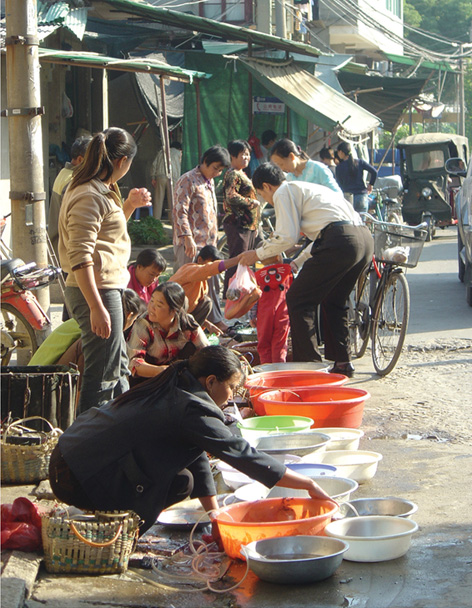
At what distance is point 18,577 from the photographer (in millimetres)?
3418

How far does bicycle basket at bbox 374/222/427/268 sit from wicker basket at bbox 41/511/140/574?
420 centimetres

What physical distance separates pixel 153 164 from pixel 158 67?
20.9ft

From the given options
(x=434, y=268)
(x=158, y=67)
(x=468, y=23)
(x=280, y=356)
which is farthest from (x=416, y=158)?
(x=468, y=23)

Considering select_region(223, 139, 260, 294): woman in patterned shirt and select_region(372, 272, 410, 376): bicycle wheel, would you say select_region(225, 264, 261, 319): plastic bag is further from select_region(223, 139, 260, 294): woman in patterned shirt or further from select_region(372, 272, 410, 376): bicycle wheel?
select_region(223, 139, 260, 294): woman in patterned shirt

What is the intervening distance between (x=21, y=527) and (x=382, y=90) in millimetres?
21513

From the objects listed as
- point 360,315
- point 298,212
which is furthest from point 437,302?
point 298,212

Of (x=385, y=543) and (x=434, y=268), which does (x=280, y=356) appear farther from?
(x=434, y=268)

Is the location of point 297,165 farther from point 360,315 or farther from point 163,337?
point 163,337

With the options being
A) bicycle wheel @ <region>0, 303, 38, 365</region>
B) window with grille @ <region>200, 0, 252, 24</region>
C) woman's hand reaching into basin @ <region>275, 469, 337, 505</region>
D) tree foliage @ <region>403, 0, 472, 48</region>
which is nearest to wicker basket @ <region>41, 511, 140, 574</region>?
woman's hand reaching into basin @ <region>275, 469, 337, 505</region>

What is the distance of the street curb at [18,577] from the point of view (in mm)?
3177

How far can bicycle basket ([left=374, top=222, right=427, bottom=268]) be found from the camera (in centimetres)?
727

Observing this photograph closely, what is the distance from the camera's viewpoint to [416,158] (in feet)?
68.0

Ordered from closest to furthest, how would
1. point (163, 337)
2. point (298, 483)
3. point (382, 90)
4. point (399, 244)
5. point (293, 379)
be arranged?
point (298, 483), point (163, 337), point (293, 379), point (399, 244), point (382, 90)

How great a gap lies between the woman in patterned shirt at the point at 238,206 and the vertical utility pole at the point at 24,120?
11.7 ft
